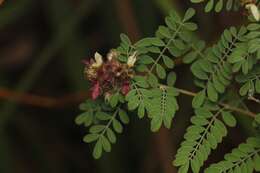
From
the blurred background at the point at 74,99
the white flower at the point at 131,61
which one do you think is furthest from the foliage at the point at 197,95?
the blurred background at the point at 74,99

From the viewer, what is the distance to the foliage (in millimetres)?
1417

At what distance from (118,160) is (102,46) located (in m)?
0.83

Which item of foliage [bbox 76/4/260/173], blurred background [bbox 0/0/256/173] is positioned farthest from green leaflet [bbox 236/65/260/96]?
blurred background [bbox 0/0/256/173]

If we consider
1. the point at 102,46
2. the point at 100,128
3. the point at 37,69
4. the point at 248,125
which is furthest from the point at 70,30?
the point at 100,128

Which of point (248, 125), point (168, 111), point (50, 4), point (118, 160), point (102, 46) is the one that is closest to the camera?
point (168, 111)

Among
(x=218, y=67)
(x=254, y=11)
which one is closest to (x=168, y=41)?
(x=218, y=67)

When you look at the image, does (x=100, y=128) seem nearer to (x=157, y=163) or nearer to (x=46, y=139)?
(x=157, y=163)

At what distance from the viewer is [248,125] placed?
7.04 ft

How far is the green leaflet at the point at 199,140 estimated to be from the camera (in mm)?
1404

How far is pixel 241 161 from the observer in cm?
144

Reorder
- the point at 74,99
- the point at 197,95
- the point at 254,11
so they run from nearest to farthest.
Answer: the point at 254,11 < the point at 197,95 < the point at 74,99

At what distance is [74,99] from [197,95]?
1449mm

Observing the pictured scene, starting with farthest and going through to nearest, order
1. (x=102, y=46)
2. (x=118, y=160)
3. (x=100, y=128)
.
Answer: (x=102, y=46), (x=118, y=160), (x=100, y=128)

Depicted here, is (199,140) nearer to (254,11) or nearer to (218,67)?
(218,67)
